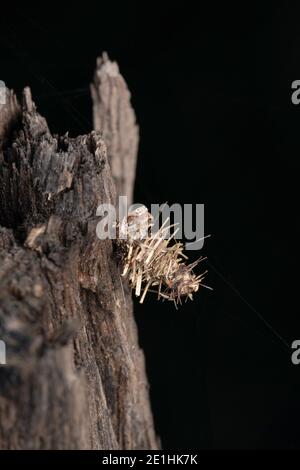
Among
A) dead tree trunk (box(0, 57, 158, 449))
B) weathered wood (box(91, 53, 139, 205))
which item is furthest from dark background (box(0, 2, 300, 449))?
dead tree trunk (box(0, 57, 158, 449))

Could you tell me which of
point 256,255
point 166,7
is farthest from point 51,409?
point 166,7

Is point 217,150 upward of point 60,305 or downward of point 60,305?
upward

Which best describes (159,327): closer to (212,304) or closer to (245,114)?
(212,304)

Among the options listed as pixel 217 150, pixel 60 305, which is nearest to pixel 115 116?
pixel 217 150

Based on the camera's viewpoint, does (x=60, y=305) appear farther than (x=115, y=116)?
No

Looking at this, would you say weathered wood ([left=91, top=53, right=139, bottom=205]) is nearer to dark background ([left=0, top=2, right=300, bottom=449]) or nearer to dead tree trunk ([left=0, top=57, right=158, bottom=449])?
dark background ([left=0, top=2, right=300, bottom=449])

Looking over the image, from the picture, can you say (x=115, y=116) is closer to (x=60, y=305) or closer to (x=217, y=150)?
(x=217, y=150)

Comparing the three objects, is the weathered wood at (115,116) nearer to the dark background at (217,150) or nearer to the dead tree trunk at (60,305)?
the dark background at (217,150)
